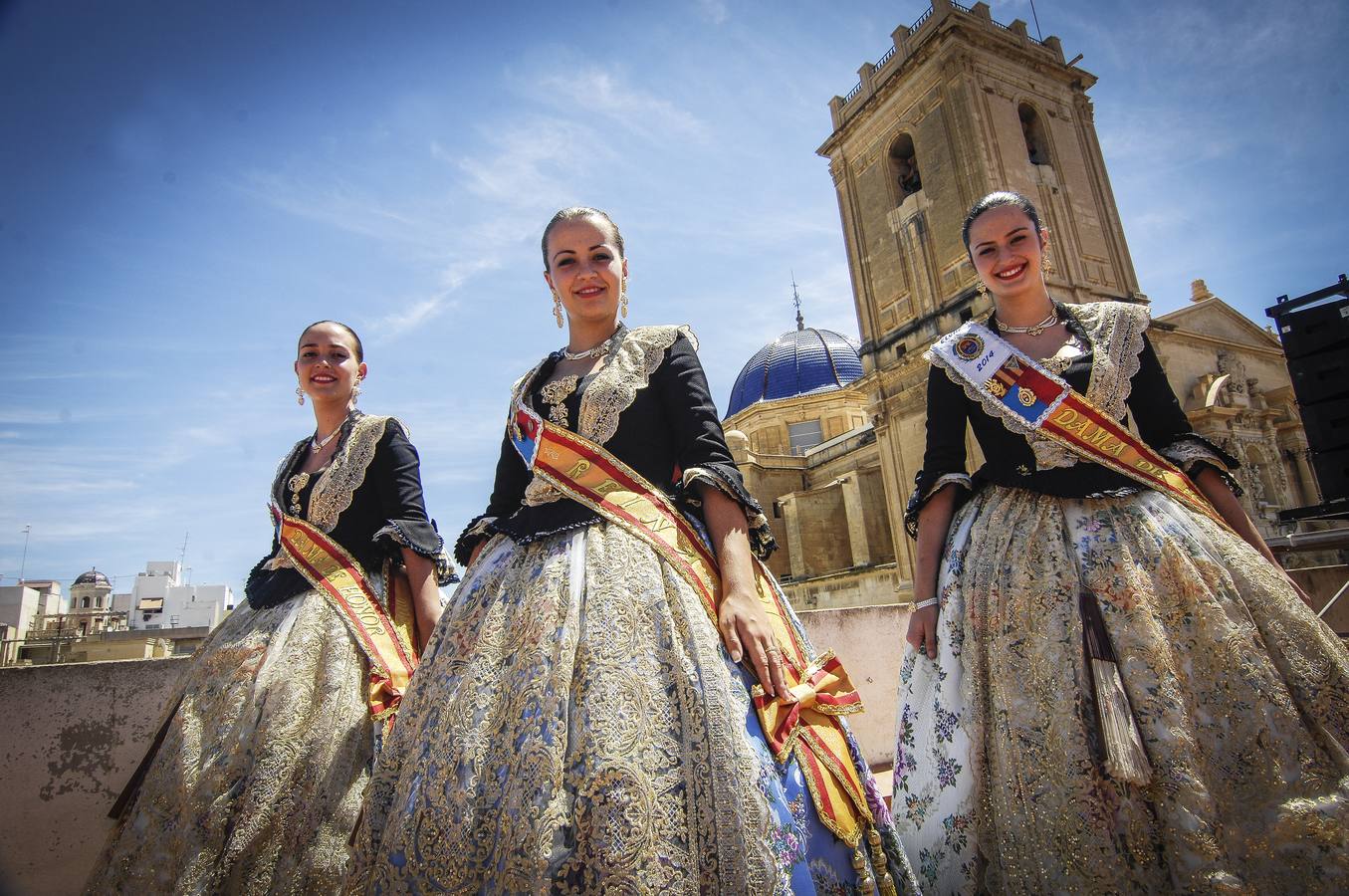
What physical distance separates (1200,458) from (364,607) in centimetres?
270

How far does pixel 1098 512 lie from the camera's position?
214 centimetres

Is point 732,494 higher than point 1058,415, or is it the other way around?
point 1058,415

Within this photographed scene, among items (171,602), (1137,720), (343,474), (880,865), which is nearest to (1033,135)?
(1137,720)

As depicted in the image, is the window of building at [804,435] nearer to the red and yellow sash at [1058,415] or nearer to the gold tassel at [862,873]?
the red and yellow sash at [1058,415]

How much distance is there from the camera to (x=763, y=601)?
66.1 inches

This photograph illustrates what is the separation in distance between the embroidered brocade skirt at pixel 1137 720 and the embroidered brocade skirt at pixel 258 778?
5.24ft

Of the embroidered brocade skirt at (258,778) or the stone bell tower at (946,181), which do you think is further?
the stone bell tower at (946,181)

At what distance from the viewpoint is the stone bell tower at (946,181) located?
54.7 ft

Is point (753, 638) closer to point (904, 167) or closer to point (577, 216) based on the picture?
point (577, 216)

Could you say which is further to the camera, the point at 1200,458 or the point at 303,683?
the point at 1200,458

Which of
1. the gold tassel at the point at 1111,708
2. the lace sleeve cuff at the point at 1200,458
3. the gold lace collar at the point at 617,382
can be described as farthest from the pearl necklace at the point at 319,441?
the lace sleeve cuff at the point at 1200,458

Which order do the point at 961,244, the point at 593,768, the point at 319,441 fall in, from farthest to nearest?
the point at 961,244
the point at 319,441
the point at 593,768

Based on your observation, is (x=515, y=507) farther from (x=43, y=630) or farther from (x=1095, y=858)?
(x=43, y=630)

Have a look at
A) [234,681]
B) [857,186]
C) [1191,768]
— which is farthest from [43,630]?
[1191,768]
